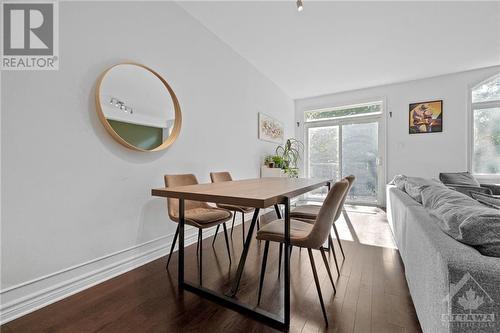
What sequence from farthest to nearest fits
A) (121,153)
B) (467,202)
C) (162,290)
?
(121,153), (162,290), (467,202)

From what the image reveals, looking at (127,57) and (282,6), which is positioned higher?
(282,6)

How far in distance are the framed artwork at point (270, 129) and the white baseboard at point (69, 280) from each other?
2660 millimetres

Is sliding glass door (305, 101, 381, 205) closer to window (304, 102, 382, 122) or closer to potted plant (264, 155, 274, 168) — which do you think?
window (304, 102, 382, 122)

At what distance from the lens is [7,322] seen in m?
1.22

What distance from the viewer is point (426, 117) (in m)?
4.23

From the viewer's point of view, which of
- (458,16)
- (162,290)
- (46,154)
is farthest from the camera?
(458,16)

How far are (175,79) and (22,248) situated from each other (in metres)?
1.88

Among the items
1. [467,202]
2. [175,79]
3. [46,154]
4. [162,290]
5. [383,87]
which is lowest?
[162,290]

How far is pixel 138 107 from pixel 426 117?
5154 millimetres

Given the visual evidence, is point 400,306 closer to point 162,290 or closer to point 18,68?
point 162,290

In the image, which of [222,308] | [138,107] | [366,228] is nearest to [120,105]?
[138,107]

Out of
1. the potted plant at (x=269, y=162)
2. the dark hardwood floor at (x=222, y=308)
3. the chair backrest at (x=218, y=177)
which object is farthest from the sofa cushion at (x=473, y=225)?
the potted plant at (x=269, y=162)

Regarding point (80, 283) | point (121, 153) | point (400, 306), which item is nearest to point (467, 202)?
point (400, 306)

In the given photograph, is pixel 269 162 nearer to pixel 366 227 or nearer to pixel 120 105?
pixel 366 227
